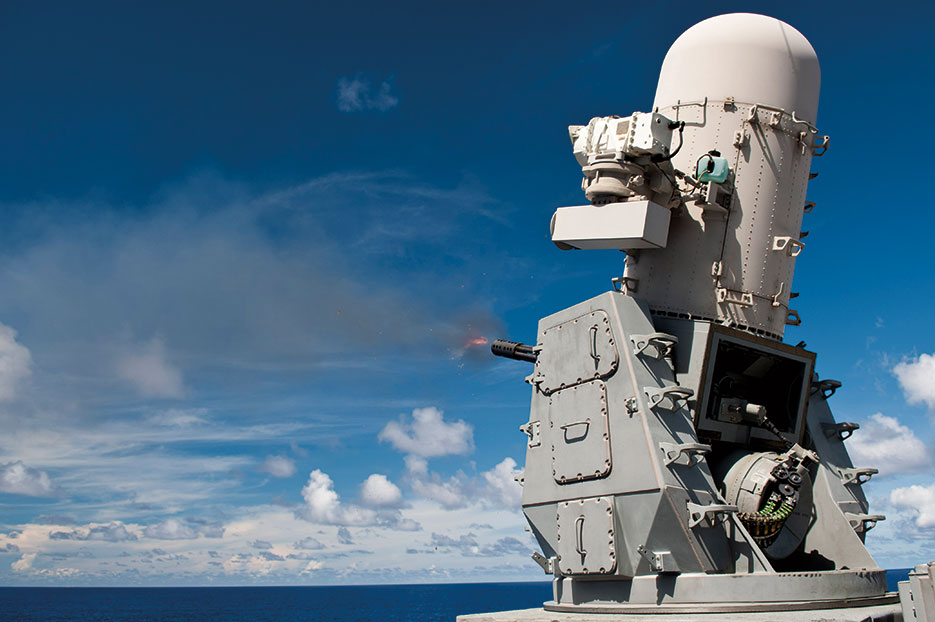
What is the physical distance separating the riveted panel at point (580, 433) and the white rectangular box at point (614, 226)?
2054 millimetres

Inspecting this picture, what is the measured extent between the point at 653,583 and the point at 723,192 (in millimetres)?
5618

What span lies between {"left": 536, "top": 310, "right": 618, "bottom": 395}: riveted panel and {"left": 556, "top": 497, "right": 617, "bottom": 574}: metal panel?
167 cm

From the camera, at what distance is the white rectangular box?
12.1 m

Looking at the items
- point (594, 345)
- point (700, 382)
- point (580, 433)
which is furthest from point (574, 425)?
point (700, 382)

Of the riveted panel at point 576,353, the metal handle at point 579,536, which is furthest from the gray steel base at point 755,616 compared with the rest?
the riveted panel at point 576,353

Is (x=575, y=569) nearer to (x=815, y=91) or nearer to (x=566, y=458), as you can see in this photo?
(x=566, y=458)

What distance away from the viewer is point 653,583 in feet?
35.0

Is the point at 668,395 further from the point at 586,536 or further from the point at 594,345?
the point at 586,536

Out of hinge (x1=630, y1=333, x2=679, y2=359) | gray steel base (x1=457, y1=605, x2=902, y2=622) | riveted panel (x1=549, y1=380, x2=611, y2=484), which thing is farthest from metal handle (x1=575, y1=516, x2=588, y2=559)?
hinge (x1=630, y1=333, x2=679, y2=359)

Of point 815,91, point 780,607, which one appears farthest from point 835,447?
point 815,91

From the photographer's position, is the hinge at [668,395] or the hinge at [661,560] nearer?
the hinge at [661,560]

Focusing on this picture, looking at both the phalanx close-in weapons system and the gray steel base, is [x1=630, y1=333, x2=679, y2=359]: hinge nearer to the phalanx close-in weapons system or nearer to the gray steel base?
the phalanx close-in weapons system

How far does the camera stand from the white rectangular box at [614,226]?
1212 cm

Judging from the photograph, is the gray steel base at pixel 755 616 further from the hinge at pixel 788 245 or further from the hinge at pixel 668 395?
the hinge at pixel 788 245
